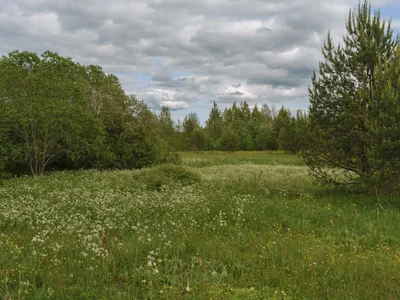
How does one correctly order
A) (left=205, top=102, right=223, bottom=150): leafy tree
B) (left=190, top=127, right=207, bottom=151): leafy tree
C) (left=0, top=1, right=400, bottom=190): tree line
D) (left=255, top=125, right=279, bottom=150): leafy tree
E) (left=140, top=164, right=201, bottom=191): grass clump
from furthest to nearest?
(left=205, top=102, right=223, bottom=150): leafy tree, (left=255, top=125, right=279, bottom=150): leafy tree, (left=190, top=127, right=207, bottom=151): leafy tree, (left=140, top=164, right=201, bottom=191): grass clump, (left=0, top=1, right=400, bottom=190): tree line

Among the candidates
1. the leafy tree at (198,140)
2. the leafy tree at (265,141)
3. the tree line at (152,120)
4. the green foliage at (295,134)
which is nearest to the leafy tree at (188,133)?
the leafy tree at (198,140)

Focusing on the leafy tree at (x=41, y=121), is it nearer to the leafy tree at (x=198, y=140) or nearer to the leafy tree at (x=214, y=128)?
the leafy tree at (x=198, y=140)

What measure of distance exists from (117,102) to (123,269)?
83.1 ft

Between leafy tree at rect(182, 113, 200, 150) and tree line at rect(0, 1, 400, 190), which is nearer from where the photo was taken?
tree line at rect(0, 1, 400, 190)

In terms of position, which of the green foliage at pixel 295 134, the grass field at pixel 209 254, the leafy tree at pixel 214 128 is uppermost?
the leafy tree at pixel 214 128

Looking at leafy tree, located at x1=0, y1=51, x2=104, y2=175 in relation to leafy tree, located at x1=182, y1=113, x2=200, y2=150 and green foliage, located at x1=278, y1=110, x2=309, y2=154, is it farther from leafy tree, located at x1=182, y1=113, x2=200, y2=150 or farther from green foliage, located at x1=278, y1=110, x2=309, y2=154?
leafy tree, located at x1=182, y1=113, x2=200, y2=150

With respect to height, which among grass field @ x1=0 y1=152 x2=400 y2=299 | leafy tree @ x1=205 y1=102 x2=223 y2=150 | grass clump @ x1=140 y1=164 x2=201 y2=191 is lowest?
grass field @ x1=0 y1=152 x2=400 y2=299

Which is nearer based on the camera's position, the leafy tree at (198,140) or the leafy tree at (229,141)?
the leafy tree at (229,141)

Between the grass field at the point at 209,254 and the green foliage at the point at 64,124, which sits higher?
the green foliage at the point at 64,124

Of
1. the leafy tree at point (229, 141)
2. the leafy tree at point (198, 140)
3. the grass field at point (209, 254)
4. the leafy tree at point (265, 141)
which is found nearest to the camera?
the grass field at point (209, 254)

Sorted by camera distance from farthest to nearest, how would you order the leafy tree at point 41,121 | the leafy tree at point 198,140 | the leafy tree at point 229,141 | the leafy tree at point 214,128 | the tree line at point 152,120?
the leafy tree at point 214,128 < the leafy tree at point 198,140 < the leafy tree at point 229,141 < the leafy tree at point 41,121 < the tree line at point 152,120

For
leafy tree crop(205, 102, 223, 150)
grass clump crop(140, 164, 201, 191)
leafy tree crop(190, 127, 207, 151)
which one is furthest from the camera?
leafy tree crop(205, 102, 223, 150)

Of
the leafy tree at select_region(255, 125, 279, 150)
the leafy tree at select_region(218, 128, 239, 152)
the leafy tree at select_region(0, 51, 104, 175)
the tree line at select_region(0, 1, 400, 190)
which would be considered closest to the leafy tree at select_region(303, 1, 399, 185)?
the tree line at select_region(0, 1, 400, 190)

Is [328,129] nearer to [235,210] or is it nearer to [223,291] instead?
[235,210]
